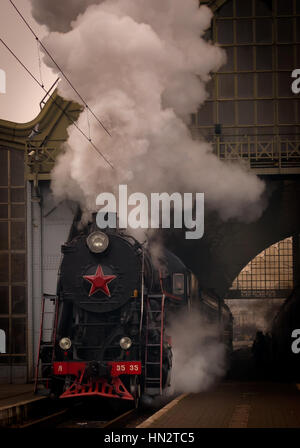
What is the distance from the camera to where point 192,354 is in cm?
1545

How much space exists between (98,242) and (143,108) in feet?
13.5

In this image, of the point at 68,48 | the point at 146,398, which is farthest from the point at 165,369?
the point at 68,48

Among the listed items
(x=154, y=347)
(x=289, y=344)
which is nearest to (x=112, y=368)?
(x=154, y=347)

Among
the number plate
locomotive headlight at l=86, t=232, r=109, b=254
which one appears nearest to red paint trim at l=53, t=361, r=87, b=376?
the number plate

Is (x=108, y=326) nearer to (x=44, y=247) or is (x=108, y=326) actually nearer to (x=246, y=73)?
(x=44, y=247)

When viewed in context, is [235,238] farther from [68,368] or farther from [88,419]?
[68,368]

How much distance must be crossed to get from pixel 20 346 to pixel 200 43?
9214 mm

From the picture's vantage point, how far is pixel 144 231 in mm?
13719

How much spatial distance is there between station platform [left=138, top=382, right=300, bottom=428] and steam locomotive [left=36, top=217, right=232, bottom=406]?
87 cm

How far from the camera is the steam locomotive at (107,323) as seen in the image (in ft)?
39.0

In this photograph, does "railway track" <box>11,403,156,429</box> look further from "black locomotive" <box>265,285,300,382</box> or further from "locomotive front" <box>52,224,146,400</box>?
"black locomotive" <box>265,285,300,382</box>

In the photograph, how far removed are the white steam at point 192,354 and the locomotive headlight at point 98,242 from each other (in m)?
2.47

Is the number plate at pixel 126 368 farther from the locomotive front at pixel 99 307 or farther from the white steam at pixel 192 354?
the white steam at pixel 192 354

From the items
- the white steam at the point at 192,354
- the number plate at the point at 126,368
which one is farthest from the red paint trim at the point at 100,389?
the white steam at the point at 192,354
